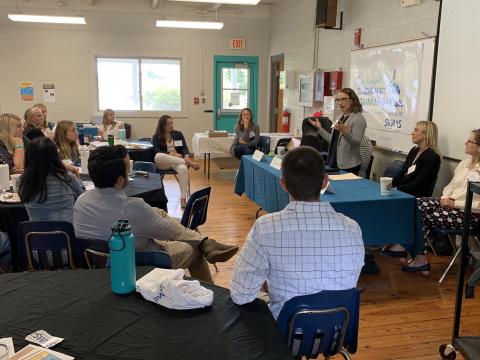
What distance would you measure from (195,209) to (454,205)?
1925 millimetres

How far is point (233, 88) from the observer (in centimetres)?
973

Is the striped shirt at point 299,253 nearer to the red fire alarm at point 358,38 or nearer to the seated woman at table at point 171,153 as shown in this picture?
the seated woman at table at point 171,153

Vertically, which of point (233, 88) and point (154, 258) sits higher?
point (233, 88)

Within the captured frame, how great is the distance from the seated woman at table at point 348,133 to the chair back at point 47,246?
2815mm

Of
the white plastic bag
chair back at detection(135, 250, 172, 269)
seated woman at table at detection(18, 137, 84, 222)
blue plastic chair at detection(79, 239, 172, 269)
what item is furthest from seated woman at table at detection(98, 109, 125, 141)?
the white plastic bag

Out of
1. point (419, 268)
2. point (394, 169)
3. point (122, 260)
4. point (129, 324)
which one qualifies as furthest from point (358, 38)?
point (129, 324)

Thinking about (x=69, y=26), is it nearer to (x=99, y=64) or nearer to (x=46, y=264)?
(x=99, y=64)

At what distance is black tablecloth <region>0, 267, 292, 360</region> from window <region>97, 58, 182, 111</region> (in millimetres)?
8124

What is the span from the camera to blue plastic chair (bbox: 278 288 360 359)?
149 cm

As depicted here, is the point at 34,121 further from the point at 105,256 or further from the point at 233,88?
the point at 233,88

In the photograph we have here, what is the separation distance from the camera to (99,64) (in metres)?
9.13

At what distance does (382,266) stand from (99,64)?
740cm

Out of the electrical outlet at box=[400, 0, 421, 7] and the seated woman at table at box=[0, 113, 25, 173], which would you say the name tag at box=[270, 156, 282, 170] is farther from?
the seated woman at table at box=[0, 113, 25, 173]

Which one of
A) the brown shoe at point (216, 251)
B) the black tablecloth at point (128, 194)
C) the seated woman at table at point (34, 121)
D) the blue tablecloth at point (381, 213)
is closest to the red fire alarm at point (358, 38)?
the blue tablecloth at point (381, 213)
